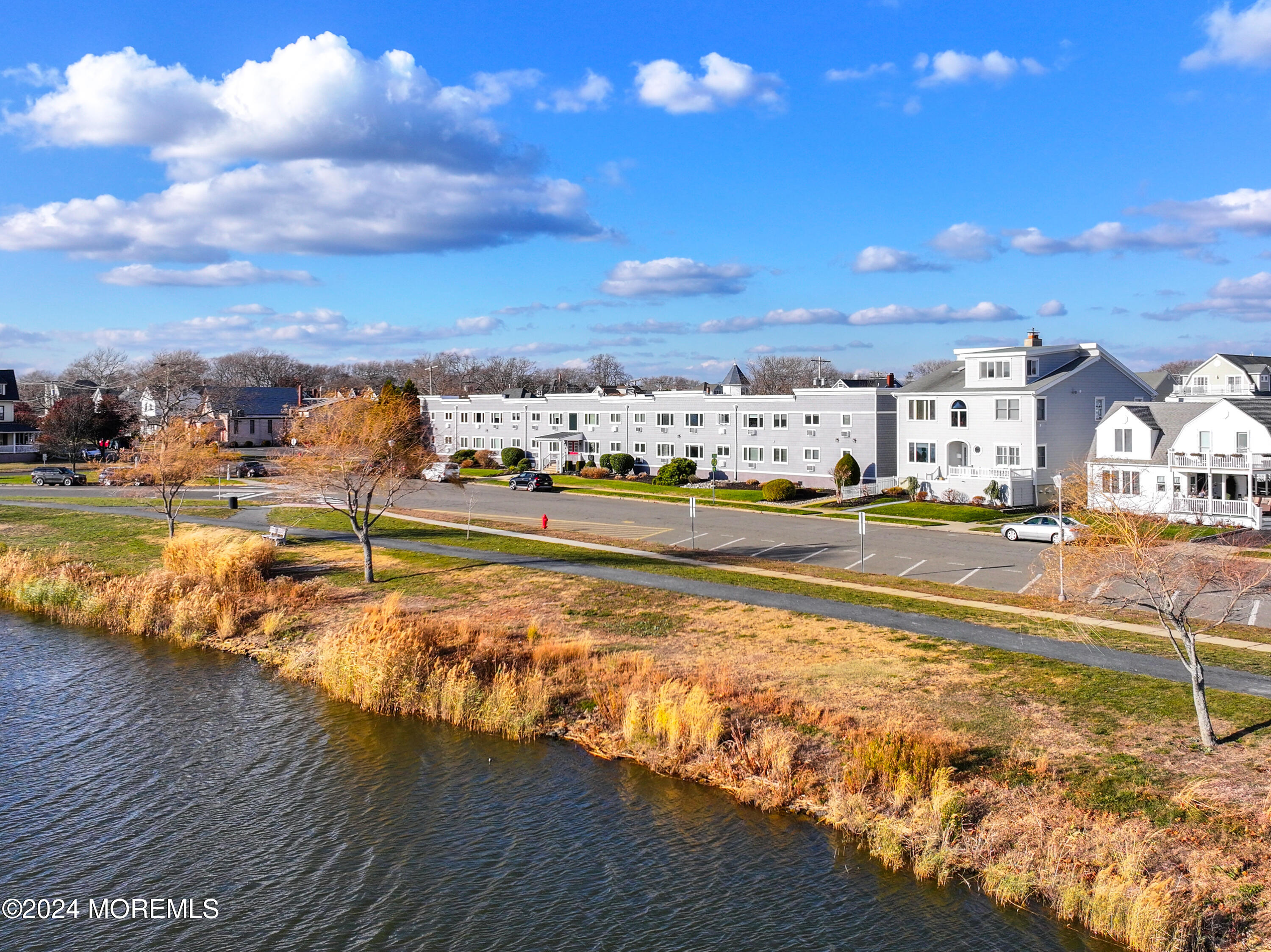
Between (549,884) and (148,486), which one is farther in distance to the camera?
(148,486)

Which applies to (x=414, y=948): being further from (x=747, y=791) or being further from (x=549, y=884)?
(x=747, y=791)

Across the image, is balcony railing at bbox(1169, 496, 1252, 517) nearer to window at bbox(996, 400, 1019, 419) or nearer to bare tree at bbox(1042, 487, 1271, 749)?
window at bbox(996, 400, 1019, 419)

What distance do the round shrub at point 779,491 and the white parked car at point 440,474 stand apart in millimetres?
23859

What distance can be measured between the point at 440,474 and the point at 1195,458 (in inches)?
1951

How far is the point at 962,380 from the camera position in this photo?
6122 centimetres

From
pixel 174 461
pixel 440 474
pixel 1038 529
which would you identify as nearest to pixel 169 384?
pixel 440 474

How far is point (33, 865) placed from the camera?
16031 millimetres

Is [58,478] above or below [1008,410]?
below

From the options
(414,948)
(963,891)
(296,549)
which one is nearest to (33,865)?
(414,948)

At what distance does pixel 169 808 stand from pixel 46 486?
61.1 m

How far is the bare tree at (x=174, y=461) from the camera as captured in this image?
41.8m

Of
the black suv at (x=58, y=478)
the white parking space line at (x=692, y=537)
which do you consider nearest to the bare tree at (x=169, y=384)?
the black suv at (x=58, y=478)

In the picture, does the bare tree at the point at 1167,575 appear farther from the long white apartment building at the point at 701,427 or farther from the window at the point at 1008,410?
the long white apartment building at the point at 701,427

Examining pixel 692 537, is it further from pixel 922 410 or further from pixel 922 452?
pixel 922 410
